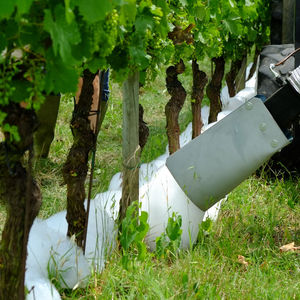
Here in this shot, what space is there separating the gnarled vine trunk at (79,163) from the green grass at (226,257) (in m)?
0.22

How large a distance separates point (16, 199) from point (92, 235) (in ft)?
3.30

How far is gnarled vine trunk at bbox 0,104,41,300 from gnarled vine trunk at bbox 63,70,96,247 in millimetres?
679

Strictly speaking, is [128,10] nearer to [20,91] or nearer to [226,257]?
[20,91]

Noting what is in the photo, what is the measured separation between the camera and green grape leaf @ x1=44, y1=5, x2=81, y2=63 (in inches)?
53.3

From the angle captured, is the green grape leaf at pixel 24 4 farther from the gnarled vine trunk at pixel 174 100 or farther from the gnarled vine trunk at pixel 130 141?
the gnarled vine trunk at pixel 174 100

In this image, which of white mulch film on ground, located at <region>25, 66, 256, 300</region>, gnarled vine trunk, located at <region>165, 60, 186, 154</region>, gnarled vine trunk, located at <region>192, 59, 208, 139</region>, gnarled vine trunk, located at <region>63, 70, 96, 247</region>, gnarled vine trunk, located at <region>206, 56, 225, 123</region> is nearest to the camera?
white mulch film on ground, located at <region>25, 66, 256, 300</region>

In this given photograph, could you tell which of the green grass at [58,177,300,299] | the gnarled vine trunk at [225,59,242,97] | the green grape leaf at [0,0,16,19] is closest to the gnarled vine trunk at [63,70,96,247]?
the green grass at [58,177,300,299]

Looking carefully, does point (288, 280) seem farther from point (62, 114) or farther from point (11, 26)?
point (62, 114)

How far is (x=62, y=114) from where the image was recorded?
5805mm

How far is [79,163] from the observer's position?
256 cm

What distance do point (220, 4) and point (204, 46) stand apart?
0.56 meters

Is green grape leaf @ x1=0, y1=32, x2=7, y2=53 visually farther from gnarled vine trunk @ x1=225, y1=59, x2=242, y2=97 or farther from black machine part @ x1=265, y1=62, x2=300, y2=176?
gnarled vine trunk @ x1=225, y1=59, x2=242, y2=97

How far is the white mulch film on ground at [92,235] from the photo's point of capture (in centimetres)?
233

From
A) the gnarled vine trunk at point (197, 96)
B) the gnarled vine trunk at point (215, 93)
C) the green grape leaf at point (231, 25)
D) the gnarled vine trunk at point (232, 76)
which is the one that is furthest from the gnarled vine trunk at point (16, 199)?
the gnarled vine trunk at point (232, 76)
